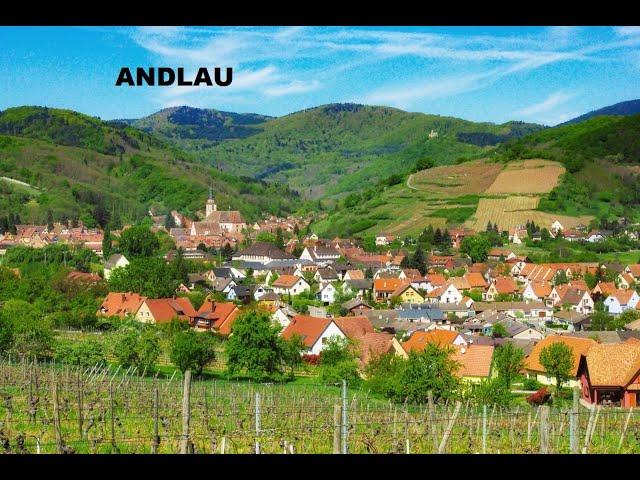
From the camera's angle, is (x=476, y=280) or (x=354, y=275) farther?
(x=354, y=275)

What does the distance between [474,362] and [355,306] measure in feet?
52.8

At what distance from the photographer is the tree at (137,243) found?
2046 inches

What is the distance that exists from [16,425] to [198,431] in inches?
94.7

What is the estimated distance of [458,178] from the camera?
8238 centimetres

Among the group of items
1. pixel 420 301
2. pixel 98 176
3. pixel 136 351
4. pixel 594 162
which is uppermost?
pixel 594 162

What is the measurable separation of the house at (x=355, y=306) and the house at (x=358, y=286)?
12.4ft

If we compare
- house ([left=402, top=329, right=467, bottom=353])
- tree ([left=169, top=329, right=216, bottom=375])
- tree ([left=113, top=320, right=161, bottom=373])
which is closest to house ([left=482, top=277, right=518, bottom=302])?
house ([left=402, top=329, right=467, bottom=353])

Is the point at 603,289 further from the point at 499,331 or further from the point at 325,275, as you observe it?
the point at 325,275

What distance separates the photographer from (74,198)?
87125mm

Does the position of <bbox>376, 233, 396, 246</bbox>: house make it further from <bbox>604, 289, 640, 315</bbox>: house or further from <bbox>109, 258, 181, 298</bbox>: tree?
<bbox>604, 289, 640, 315</bbox>: house

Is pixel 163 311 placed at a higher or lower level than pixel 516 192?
lower

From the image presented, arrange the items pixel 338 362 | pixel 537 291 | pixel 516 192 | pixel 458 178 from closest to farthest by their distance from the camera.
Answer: pixel 338 362 → pixel 537 291 → pixel 516 192 → pixel 458 178

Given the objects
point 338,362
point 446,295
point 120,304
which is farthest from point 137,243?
point 338,362
